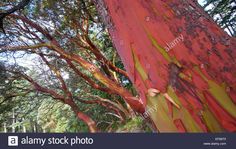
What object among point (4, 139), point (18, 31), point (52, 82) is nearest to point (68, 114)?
point (52, 82)

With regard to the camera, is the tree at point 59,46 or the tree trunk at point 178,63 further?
the tree at point 59,46

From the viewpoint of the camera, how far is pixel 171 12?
160 centimetres

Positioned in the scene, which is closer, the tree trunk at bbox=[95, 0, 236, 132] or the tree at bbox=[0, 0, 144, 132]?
the tree trunk at bbox=[95, 0, 236, 132]

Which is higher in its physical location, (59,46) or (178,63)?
(59,46)

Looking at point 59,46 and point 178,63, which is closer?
point 178,63

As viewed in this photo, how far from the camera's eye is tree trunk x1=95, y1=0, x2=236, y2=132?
1.36 meters

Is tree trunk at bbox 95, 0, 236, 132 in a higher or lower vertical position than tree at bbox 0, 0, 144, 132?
lower

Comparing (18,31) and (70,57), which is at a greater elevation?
(18,31)

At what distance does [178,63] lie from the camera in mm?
1445

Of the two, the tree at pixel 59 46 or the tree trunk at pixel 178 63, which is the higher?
the tree at pixel 59 46

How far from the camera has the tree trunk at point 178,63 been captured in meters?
1.36

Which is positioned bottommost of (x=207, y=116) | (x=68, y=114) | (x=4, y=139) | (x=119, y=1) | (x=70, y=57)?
(x=207, y=116)

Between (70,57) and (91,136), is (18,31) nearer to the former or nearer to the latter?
(70,57)

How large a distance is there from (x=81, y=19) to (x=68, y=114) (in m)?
14.2
